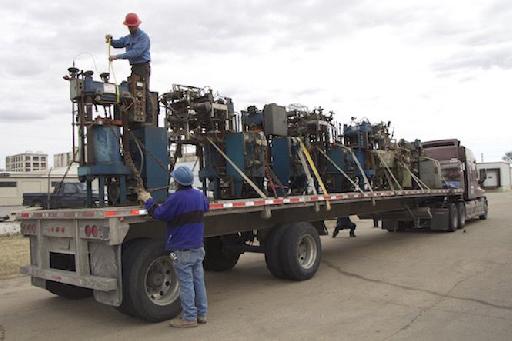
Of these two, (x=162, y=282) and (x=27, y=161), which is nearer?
(x=162, y=282)

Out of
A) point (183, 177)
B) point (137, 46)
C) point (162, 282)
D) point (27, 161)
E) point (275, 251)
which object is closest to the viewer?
point (183, 177)

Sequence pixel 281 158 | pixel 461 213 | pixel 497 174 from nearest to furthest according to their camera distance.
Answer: pixel 281 158, pixel 461 213, pixel 497 174

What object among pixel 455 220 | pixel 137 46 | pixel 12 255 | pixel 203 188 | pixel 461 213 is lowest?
pixel 12 255

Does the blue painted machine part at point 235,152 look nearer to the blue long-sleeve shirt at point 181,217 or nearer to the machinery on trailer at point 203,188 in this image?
the machinery on trailer at point 203,188

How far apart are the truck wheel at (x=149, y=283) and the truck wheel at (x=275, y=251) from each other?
2.38 meters

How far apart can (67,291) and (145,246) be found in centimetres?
236

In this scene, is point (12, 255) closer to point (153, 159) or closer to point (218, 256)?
point (218, 256)

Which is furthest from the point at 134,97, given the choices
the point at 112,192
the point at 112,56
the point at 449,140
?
the point at 449,140

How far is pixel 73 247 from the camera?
6.36 meters

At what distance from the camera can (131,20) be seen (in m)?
7.70

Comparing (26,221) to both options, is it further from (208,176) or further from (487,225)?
(487,225)

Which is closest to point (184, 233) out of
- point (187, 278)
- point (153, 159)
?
point (187, 278)

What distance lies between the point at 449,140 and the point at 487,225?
10.9 feet

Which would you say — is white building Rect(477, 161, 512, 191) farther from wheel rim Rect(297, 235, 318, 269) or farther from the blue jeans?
the blue jeans
